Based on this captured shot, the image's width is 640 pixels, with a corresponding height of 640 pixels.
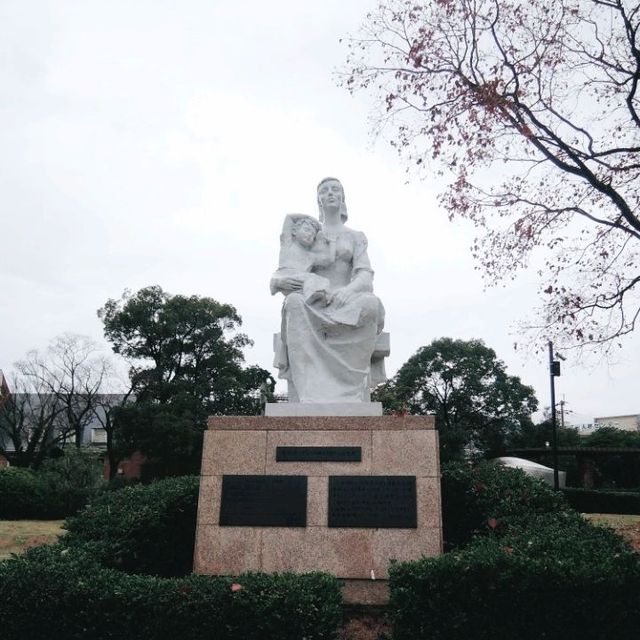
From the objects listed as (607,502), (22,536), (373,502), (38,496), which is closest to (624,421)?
(607,502)

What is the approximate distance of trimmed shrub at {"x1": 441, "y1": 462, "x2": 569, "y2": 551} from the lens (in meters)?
5.34

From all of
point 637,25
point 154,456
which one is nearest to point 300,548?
point 637,25

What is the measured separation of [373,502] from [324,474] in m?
0.46

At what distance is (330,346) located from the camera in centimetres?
617

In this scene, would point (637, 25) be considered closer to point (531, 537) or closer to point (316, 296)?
point (316, 296)

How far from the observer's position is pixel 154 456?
2309 centimetres

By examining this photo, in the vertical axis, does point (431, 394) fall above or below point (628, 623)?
above

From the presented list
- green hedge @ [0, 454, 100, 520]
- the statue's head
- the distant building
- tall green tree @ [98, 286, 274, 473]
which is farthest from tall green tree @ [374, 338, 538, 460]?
the distant building

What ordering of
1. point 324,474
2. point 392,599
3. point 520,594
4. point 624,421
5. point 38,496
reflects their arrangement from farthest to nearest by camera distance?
1. point 624,421
2. point 38,496
3. point 324,474
4. point 392,599
5. point 520,594

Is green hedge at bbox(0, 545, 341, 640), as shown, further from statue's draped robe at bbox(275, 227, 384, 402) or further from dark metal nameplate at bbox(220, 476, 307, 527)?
statue's draped robe at bbox(275, 227, 384, 402)

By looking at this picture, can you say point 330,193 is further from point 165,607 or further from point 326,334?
point 165,607

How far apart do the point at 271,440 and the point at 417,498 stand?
132 cm

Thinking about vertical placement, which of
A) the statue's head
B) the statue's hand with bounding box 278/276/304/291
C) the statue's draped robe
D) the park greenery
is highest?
the statue's head

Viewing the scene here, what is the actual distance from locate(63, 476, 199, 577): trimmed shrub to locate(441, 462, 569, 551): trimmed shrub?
244cm
